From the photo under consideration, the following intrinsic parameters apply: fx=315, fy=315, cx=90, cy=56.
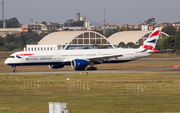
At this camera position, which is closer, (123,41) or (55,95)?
(55,95)

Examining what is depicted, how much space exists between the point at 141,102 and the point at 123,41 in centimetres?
13224

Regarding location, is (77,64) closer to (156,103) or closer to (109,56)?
(109,56)

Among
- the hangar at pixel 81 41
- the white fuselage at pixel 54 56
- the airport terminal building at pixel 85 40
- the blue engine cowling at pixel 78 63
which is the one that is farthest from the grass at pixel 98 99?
the hangar at pixel 81 41

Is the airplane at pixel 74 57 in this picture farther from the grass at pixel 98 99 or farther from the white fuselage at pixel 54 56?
the grass at pixel 98 99

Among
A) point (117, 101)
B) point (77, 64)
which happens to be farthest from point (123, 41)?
point (117, 101)

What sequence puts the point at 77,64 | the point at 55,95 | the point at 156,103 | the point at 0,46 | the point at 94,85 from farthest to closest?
the point at 0,46
the point at 77,64
the point at 94,85
the point at 55,95
the point at 156,103

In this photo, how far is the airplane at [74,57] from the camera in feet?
180

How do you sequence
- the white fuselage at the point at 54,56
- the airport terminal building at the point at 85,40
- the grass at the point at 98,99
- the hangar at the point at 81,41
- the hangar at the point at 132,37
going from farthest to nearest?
the hangar at the point at 132,37 < the airport terminal building at the point at 85,40 < the hangar at the point at 81,41 < the white fuselage at the point at 54,56 < the grass at the point at 98,99

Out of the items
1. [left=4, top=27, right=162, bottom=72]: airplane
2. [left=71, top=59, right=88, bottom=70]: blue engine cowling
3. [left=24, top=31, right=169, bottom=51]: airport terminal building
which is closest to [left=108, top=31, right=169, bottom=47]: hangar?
[left=24, top=31, right=169, bottom=51]: airport terminal building

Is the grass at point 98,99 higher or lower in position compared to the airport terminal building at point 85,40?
lower

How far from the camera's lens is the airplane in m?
54.8

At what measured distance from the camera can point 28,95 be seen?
96.2 feet

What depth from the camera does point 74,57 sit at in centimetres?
5750

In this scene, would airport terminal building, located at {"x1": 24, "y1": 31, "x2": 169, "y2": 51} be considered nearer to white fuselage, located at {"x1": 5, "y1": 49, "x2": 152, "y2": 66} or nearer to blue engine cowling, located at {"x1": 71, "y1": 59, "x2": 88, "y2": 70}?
white fuselage, located at {"x1": 5, "y1": 49, "x2": 152, "y2": 66}
